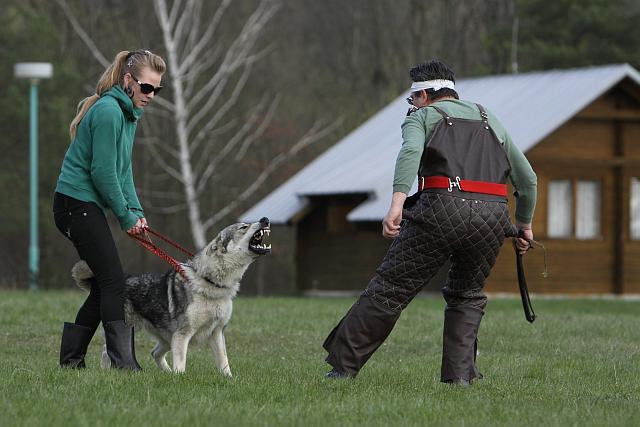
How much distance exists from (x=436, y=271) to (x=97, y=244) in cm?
229

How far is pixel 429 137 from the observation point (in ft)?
29.1

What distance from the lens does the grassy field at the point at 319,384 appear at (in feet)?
24.4

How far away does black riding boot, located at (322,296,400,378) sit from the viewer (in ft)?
29.6

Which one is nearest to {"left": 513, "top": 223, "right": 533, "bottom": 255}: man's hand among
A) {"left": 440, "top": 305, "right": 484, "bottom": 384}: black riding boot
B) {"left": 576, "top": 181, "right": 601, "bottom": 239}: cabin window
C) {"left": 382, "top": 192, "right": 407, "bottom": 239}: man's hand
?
{"left": 440, "top": 305, "right": 484, "bottom": 384}: black riding boot

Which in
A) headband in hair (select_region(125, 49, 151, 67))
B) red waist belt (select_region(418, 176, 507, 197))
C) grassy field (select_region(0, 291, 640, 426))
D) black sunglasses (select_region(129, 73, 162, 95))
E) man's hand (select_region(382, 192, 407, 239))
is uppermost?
headband in hair (select_region(125, 49, 151, 67))

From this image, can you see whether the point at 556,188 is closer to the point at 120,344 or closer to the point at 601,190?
the point at 601,190

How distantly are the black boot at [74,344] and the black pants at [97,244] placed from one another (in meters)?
0.33

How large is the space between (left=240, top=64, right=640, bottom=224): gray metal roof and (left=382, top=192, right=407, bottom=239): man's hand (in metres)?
19.0

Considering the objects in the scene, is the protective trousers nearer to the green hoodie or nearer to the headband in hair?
the green hoodie

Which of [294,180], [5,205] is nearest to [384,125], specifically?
[294,180]

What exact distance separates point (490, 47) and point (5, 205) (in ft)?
54.7

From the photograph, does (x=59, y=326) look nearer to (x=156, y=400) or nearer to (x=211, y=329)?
(x=211, y=329)

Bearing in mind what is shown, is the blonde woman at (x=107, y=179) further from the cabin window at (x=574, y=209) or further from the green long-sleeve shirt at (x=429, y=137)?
the cabin window at (x=574, y=209)

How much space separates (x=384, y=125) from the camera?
33.7 metres
